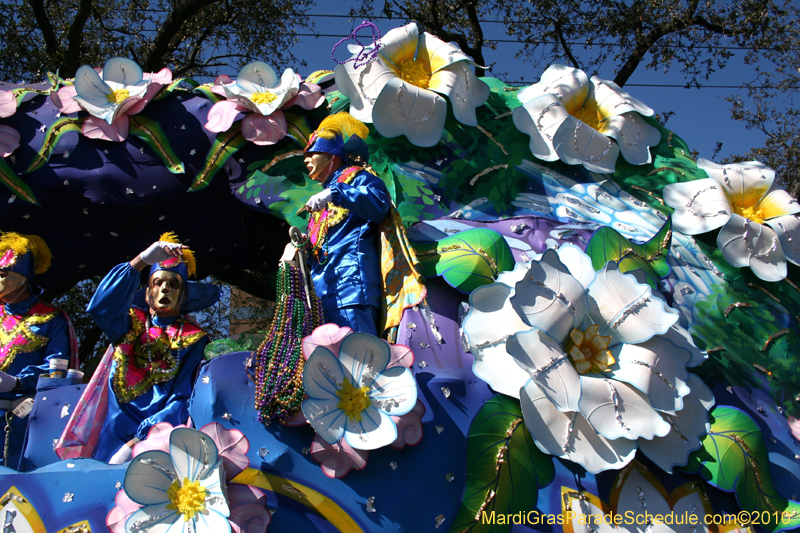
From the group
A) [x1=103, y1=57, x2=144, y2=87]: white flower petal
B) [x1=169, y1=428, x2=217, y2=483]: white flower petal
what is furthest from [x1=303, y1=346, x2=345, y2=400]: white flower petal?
[x1=103, y1=57, x2=144, y2=87]: white flower petal

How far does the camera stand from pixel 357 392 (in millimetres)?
3090

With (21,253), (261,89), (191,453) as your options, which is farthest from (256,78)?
(191,453)

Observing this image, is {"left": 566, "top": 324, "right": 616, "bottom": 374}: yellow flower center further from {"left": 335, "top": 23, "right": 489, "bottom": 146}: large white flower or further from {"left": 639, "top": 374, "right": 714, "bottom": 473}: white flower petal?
{"left": 335, "top": 23, "right": 489, "bottom": 146}: large white flower

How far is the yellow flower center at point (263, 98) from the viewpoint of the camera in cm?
468

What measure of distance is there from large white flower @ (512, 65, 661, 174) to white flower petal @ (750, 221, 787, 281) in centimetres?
88

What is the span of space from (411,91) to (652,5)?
4.91 m

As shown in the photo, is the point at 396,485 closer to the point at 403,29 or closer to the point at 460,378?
the point at 460,378

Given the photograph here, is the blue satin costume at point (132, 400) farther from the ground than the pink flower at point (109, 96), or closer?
closer

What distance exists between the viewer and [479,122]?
454 cm

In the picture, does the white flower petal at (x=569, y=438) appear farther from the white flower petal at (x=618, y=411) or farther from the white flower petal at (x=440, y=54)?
the white flower petal at (x=440, y=54)

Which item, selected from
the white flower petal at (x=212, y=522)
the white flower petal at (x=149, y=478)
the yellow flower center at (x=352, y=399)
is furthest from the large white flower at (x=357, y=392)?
the white flower petal at (x=149, y=478)

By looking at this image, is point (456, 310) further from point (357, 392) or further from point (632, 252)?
point (632, 252)

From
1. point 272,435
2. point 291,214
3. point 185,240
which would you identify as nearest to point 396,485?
point 272,435

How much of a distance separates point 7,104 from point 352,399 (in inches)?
132
